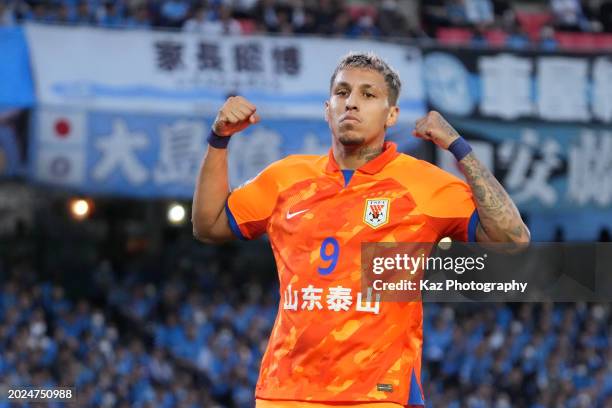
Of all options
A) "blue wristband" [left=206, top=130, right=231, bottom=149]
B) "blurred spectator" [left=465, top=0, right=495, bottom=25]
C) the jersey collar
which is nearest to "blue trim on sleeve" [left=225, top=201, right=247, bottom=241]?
"blue wristband" [left=206, top=130, right=231, bottom=149]

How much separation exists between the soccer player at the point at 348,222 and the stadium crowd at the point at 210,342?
8.03 m

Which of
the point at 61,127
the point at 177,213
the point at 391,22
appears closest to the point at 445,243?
the point at 61,127

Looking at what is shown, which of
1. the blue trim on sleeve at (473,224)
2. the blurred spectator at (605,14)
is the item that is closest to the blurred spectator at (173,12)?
the blurred spectator at (605,14)

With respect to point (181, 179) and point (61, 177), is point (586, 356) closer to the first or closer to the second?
point (181, 179)

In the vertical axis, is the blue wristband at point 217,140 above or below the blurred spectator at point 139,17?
below

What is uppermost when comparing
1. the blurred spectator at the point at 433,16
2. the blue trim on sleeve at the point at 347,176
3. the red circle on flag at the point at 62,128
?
the blurred spectator at the point at 433,16

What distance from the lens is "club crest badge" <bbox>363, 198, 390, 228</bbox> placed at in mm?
4137

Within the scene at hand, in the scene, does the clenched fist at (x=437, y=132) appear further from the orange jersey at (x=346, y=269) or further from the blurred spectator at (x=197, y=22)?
the blurred spectator at (x=197, y=22)

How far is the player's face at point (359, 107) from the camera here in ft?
13.8

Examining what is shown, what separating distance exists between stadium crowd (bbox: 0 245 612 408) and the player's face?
8283 mm

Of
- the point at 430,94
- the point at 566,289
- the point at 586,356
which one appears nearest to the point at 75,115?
the point at 430,94

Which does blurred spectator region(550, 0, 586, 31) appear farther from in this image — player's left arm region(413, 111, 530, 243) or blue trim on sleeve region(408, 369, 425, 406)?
Result: blue trim on sleeve region(408, 369, 425, 406)

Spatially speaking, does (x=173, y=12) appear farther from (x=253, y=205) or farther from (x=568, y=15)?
(x=253, y=205)

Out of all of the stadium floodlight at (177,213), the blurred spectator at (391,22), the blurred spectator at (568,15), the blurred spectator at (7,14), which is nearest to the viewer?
the blurred spectator at (7,14)
